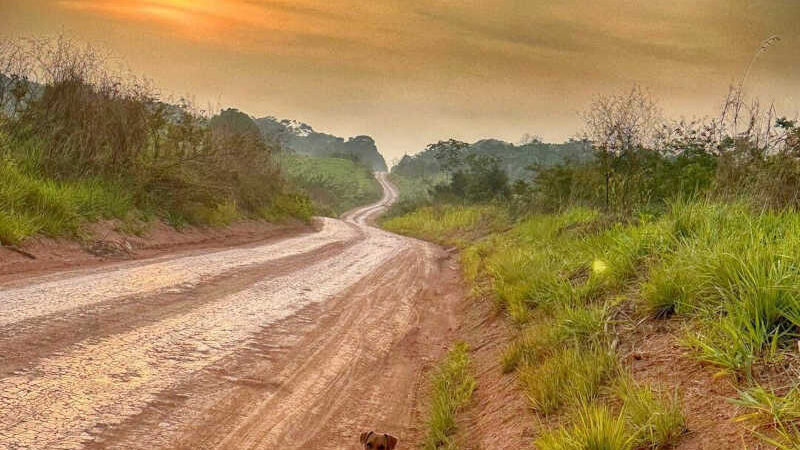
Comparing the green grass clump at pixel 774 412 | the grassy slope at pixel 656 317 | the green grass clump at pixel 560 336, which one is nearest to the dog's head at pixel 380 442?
the grassy slope at pixel 656 317

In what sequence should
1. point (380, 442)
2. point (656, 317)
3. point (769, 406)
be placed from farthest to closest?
1. point (656, 317)
2. point (380, 442)
3. point (769, 406)

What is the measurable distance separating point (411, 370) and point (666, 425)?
10.0 ft

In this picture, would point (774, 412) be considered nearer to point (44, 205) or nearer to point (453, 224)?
point (44, 205)

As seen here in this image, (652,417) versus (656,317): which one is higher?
(656,317)

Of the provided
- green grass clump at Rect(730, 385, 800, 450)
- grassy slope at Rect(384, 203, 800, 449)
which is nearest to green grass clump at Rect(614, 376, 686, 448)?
grassy slope at Rect(384, 203, 800, 449)

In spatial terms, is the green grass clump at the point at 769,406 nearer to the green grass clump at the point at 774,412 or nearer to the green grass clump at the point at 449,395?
the green grass clump at the point at 774,412

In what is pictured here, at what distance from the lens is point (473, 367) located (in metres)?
5.65

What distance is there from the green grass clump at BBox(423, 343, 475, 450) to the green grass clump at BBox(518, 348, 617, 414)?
627 mm

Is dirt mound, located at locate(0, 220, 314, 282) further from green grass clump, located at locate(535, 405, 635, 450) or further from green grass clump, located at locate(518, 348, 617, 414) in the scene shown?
green grass clump, located at locate(535, 405, 635, 450)

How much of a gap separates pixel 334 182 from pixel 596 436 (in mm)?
75819

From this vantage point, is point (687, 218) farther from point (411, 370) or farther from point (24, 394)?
point (24, 394)

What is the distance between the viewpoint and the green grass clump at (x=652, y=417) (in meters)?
2.85

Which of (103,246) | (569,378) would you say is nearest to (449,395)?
(569,378)

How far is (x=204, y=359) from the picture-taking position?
4.86 m
